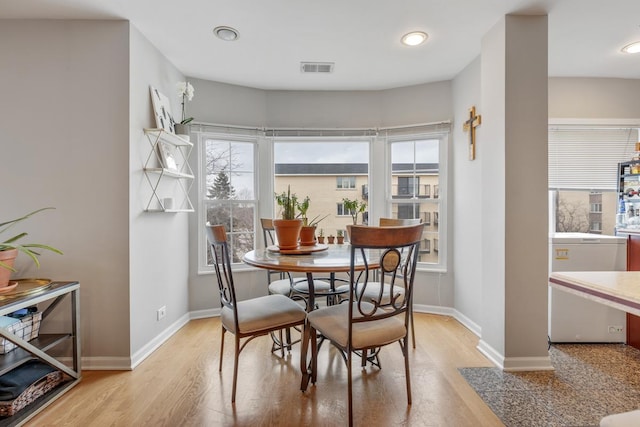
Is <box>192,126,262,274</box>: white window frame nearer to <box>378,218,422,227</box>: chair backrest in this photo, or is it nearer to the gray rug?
<box>378,218,422,227</box>: chair backrest

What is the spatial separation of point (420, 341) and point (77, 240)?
282cm

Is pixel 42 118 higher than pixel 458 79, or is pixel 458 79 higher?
pixel 458 79

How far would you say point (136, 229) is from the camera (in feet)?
7.79

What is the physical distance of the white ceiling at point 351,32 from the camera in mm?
2139

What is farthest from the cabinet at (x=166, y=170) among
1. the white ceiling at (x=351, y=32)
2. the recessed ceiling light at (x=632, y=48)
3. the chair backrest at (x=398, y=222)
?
the recessed ceiling light at (x=632, y=48)

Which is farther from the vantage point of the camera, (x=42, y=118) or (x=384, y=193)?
(x=384, y=193)

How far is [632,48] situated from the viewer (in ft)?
8.69

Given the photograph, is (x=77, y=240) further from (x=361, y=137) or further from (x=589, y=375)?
(x=589, y=375)

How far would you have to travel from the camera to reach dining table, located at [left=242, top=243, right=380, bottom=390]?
1.80 m

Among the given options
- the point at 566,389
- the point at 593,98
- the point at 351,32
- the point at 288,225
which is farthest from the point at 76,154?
the point at 593,98

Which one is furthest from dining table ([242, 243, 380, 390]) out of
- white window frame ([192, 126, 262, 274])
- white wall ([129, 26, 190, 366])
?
white window frame ([192, 126, 262, 274])

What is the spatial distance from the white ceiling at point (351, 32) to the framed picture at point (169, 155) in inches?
31.9

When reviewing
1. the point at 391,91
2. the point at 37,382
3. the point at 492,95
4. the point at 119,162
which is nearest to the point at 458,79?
the point at 391,91

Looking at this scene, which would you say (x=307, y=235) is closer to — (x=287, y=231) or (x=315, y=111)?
(x=287, y=231)
